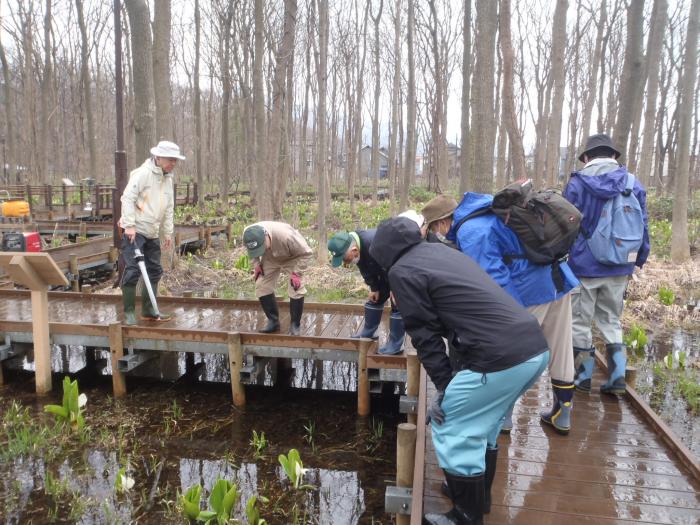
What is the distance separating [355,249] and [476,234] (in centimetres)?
145

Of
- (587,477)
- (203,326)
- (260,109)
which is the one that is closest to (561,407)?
(587,477)

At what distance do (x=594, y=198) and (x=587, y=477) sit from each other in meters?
2.02

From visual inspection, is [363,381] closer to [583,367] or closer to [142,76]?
[583,367]

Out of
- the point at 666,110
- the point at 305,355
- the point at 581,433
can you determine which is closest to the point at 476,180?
the point at 305,355

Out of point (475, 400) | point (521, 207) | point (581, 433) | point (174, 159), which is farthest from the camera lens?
point (174, 159)

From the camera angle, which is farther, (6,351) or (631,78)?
(631,78)

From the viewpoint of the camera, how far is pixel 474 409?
8.70 ft

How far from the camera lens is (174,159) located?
20.4ft

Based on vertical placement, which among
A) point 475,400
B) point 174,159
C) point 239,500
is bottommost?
point 239,500

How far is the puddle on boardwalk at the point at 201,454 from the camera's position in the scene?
15.3 feet

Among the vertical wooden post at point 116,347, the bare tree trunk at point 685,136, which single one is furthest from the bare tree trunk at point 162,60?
the bare tree trunk at point 685,136

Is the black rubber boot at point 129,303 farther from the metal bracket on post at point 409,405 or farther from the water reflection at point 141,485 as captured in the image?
the metal bracket on post at point 409,405

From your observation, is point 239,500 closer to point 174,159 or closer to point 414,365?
point 414,365

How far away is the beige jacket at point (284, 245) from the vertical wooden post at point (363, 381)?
1.13 metres
